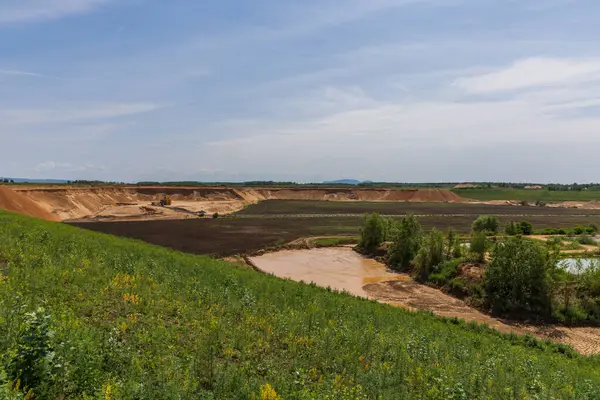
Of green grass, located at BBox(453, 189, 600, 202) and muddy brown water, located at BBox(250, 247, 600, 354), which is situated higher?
green grass, located at BBox(453, 189, 600, 202)

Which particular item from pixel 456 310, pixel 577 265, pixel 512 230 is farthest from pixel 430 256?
pixel 512 230

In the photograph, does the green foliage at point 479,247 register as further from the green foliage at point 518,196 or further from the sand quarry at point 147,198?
the green foliage at point 518,196

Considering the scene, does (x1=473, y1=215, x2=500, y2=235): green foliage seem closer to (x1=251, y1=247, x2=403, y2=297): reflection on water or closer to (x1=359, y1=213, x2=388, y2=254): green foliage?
(x1=359, y1=213, x2=388, y2=254): green foliage

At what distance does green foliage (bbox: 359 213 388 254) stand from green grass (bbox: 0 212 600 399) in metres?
34.6

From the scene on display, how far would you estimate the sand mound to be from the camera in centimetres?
6502

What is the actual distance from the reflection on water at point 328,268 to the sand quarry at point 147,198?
47247 millimetres

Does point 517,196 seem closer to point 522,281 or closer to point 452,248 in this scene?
point 452,248

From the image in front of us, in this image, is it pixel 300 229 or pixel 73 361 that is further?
pixel 300 229

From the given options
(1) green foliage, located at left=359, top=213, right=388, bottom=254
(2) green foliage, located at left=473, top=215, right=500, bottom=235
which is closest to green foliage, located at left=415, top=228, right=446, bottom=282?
(1) green foliage, located at left=359, top=213, right=388, bottom=254

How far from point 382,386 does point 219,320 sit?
4.69m

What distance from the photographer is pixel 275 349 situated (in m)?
9.22

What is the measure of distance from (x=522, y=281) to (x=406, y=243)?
15828 mm

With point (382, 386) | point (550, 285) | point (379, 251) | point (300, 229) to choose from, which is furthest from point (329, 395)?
point (300, 229)

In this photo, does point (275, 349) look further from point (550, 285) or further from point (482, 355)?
point (550, 285)
